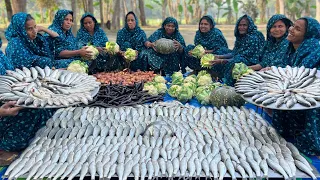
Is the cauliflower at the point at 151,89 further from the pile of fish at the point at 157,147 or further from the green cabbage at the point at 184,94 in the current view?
the pile of fish at the point at 157,147

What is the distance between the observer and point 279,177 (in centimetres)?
254

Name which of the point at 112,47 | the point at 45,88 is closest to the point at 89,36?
the point at 112,47

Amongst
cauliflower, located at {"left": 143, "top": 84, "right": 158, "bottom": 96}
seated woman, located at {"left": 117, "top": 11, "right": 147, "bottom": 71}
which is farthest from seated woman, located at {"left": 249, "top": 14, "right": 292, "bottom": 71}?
seated woman, located at {"left": 117, "top": 11, "right": 147, "bottom": 71}

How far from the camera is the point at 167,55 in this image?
674 cm

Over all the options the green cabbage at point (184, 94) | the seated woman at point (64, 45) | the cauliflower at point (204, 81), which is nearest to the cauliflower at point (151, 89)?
the green cabbage at point (184, 94)

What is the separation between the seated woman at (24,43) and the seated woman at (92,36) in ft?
5.63

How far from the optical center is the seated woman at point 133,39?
22.4 feet

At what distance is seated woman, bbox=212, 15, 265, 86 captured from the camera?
5570 mm

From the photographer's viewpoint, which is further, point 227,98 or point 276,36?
point 276,36

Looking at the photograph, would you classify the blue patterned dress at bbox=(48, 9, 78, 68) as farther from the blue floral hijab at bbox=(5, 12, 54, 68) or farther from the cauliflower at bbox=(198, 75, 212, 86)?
the cauliflower at bbox=(198, 75, 212, 86)

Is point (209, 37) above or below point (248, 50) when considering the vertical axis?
above

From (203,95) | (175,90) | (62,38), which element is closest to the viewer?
(203,95)

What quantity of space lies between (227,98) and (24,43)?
108 inches

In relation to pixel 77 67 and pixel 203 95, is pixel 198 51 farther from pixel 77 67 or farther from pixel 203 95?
pixel 77 67
